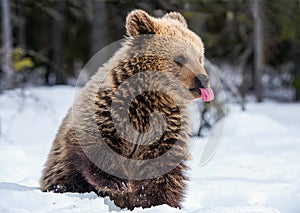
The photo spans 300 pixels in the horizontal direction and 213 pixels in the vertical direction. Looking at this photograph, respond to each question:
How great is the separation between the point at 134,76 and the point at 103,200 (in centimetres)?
86

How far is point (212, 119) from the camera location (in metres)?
8.43

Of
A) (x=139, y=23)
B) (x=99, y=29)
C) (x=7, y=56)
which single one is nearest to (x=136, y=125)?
(x=139, y=23)

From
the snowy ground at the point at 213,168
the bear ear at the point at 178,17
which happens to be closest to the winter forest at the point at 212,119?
the snowy ground at the point at 213,168

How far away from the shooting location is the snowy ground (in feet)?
11.3

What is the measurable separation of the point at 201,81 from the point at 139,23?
2.00 feet

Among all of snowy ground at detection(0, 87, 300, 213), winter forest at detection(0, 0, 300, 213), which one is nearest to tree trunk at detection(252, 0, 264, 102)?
winter forest at detection(0, 0, 300, 213)

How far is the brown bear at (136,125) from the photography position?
357cm

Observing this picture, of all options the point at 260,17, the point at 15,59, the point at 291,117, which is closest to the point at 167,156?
the point at 15,59

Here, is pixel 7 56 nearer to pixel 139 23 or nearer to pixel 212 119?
pixel 212 119

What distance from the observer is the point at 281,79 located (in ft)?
59.0

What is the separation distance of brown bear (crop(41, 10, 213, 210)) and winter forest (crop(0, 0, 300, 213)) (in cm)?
18

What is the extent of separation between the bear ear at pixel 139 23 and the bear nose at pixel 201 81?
482 millimetres

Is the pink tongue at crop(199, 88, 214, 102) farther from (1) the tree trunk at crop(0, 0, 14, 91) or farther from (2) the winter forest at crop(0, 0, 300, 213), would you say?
(1) the tree trunk at crop(0, 0, 14, 91)

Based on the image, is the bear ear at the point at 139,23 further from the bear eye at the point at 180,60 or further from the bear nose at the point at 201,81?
the bear nose at the point at 201,81
